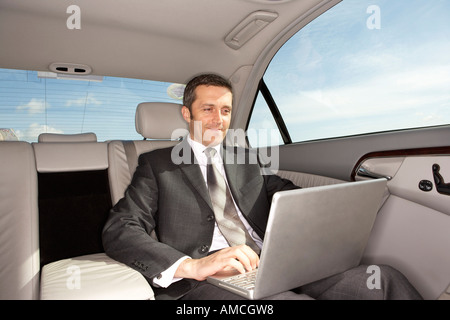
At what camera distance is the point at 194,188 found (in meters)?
1.24

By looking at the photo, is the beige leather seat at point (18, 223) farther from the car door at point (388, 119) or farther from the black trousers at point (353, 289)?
the car door at point (388, 119)

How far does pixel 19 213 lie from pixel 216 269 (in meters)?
0.83

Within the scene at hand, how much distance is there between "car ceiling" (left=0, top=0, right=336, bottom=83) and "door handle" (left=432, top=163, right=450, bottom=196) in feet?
3.64

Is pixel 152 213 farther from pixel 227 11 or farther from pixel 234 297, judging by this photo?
pixel 227 11

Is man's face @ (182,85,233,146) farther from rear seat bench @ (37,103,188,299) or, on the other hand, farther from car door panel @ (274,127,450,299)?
car door panel @ (274,127,450,299)

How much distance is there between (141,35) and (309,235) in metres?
1.92

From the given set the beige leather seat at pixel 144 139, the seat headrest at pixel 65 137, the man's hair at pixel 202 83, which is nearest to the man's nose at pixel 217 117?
the man's hair at pixel 202 83

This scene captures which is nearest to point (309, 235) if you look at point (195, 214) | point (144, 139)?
point (195, 214)

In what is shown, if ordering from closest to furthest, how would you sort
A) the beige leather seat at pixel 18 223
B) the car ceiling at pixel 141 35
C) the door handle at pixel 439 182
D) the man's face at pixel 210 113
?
1. the beige leather seat at pixel 18 223
2. the door handle at pixel 439 182
3. the man's face at pixel 210 113
4. the car ceiling at pixel 141 35

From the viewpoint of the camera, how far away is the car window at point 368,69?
1406 mm

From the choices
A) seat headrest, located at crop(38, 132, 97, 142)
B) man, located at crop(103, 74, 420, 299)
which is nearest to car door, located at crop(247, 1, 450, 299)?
man, located at crop(103, 74, 420, 299)

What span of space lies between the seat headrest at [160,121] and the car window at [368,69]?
0.93 meters

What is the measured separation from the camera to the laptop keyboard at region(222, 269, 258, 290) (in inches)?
33.3
